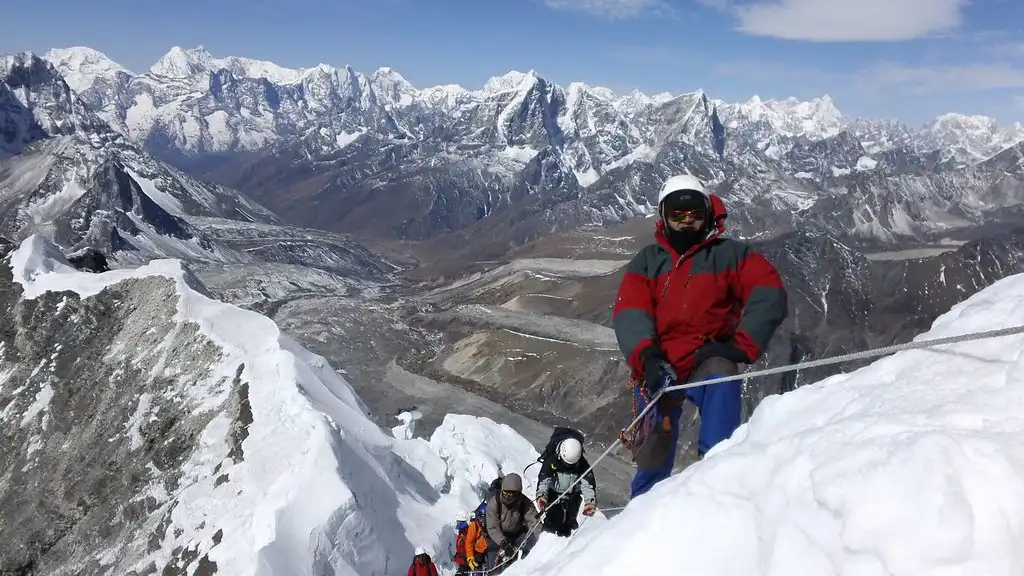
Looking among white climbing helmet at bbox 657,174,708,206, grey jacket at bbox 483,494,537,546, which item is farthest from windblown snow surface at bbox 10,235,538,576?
white climbing helmet at bbox 657,174,708,206

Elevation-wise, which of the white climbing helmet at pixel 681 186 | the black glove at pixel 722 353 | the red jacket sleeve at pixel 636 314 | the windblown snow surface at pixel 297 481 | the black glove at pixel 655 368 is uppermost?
the white climbing helmet at pixel 681 186

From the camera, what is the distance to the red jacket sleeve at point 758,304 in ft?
26.2

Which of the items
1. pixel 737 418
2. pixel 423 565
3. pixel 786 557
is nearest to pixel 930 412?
pixel 786 557

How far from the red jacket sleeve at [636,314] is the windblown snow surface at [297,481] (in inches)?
527

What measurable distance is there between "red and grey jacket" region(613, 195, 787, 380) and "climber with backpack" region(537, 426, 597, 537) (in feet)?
14.6

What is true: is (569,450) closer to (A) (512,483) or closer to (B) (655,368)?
(A) (512,483)

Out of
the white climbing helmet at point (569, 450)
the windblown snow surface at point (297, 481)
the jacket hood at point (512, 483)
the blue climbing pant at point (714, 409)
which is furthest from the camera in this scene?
the windblown snow surface at point (297, 481)

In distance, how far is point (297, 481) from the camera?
20.4 metres

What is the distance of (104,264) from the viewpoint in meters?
56.3

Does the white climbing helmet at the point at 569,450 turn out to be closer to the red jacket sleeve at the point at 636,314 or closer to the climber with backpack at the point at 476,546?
the climber with backpack at the point at 476,546

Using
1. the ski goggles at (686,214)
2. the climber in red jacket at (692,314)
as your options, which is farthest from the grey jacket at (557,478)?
the ski goggles at (686,214)

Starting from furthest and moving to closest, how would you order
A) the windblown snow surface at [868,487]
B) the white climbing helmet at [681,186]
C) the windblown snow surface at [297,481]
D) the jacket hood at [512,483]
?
1. the windblown snow surface at [297,481]
2. the jacket hood at [512,483]
3. the white climbing helmet at [681,186]
4. the windblown snow surface at [868,487]

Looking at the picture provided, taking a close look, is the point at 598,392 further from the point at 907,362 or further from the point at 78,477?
the point at 907,362

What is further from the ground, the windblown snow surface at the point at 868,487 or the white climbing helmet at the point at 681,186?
the white climbing helmet at the point at 681,186
